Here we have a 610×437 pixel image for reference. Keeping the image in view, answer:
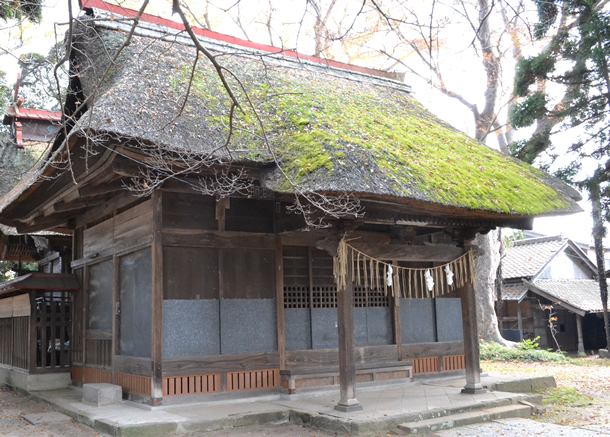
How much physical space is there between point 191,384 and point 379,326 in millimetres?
3395

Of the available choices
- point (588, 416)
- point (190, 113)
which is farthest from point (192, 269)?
A: point (588, 416)

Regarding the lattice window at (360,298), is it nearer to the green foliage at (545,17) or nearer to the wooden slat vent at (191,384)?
the wooden slat vent at (191,384)

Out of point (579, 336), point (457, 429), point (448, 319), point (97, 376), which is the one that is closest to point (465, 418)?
point (457, 429)

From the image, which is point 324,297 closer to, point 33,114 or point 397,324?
point 397,324

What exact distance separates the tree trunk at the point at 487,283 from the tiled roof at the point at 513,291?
15.7 ft

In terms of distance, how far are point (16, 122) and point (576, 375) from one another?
16.5 meters

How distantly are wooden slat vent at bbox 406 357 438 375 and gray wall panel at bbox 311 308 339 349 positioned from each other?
5.44 ft

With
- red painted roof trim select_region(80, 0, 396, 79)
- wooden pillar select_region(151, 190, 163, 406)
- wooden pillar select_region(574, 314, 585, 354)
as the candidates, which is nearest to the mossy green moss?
red painted roof trim select_region(80, 0, 396, 79)

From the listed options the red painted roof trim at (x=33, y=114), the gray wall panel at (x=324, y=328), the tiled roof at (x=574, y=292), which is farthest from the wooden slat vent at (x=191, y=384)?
the tiled roof at (x=574, y=292)

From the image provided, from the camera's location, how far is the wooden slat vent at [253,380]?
787cm

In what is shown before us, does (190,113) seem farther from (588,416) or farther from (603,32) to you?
(603,32)

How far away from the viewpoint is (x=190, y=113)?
756 centimetres

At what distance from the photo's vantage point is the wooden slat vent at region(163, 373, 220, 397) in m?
7.38

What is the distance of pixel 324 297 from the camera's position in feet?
29.0
